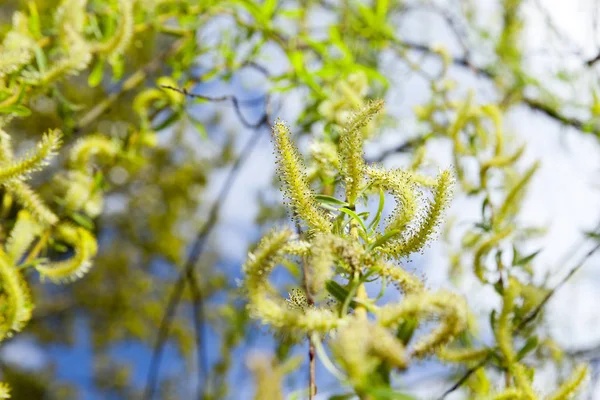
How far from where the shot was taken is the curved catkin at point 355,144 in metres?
0.35

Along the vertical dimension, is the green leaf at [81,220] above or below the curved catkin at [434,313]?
above

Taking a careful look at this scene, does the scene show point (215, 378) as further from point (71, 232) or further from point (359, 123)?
point (359, 123)

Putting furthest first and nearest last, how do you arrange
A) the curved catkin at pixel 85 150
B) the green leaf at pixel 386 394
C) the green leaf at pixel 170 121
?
the green leaf at pixel 170 121 → the curved catkin at pixel 85 150 → the green leaf at pixel 386 394

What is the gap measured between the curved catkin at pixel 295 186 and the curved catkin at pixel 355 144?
1.3 inches

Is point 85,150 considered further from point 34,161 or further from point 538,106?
point 538,106

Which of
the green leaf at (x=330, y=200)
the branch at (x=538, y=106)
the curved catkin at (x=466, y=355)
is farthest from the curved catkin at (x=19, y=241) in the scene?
the branch at (x=538, y=106)

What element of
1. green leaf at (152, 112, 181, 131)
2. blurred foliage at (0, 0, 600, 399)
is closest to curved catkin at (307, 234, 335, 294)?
blurred foliage at (0, 0, 600, 399)

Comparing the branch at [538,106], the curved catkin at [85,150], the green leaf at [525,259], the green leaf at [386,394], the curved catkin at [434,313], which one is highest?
the branch at [538,106]

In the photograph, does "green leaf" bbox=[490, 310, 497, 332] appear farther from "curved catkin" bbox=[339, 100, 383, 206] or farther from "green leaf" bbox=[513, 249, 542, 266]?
"curved catkin" bbox=[339, 100, 383, 206]

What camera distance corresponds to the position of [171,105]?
955mm

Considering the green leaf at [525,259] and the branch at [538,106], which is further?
the branch at [538,106]

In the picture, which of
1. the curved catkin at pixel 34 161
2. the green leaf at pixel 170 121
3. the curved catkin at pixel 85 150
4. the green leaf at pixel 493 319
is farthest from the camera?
the green leaf at pixel 170 121

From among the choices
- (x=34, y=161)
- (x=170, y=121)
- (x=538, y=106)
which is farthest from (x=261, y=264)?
(x=538, y=106)

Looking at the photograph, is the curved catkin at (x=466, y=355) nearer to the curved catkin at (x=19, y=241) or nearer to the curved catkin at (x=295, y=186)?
the curved catkin at (x=295, y=186)
